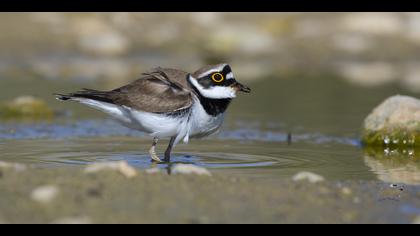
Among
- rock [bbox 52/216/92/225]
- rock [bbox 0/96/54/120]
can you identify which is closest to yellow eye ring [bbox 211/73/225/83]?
rock [bbox 52/216/92/225]

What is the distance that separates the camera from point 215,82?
8906 millimetres

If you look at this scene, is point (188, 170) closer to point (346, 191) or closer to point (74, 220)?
point (346, 191)

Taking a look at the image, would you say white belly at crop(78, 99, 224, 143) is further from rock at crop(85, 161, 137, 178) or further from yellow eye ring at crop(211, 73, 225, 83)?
rock at crop(85, 161, 137, 178)

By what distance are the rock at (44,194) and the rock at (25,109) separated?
627cm

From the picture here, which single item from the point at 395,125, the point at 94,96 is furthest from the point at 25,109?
the point at 395,125

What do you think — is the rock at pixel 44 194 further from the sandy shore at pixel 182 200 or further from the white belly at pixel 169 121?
the white belly at pixel 169 121

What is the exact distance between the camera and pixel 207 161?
917 centimetres

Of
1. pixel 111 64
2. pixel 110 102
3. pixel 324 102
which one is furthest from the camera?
pixel 111 64
